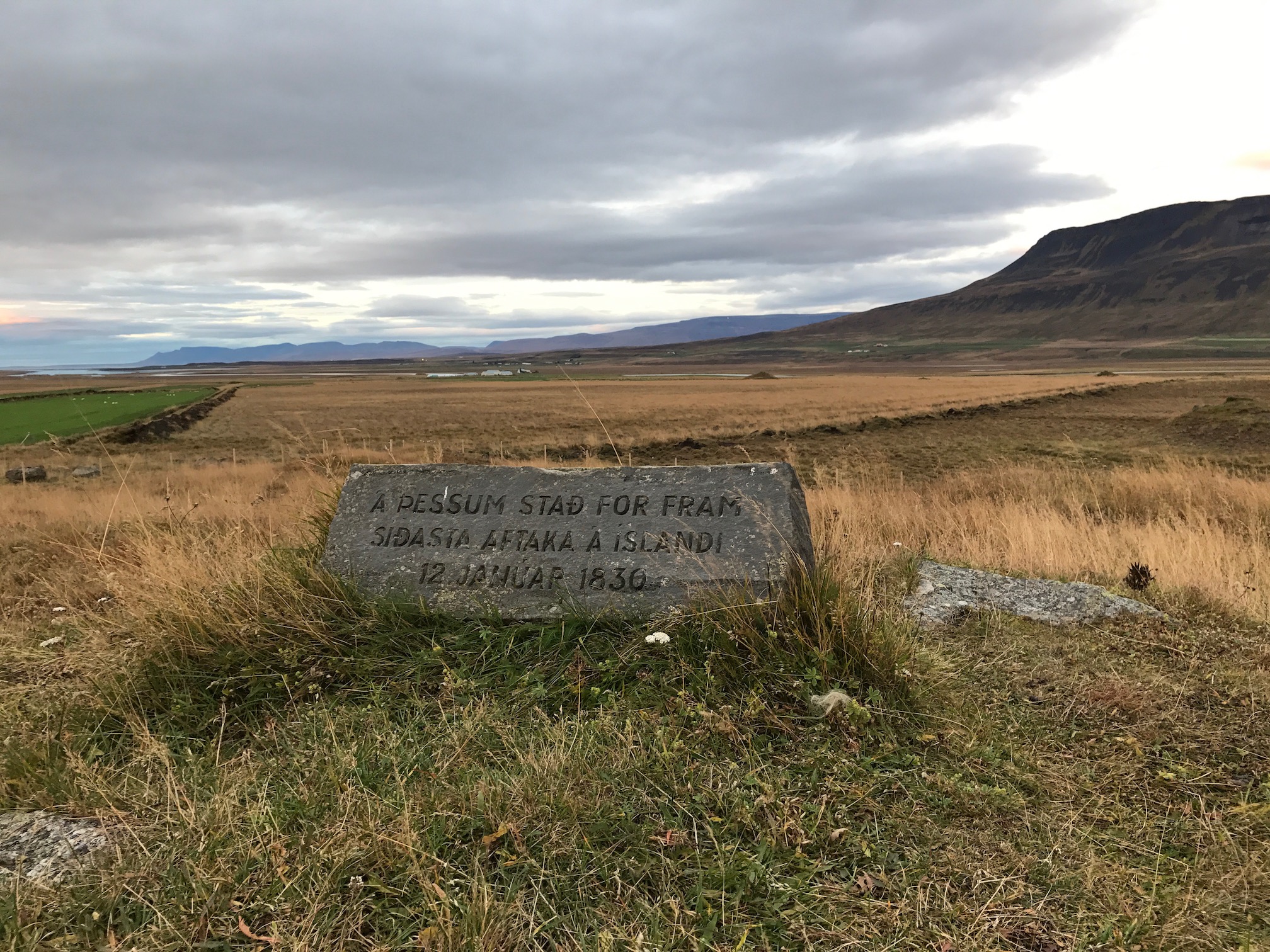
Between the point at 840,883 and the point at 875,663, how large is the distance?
1.33m

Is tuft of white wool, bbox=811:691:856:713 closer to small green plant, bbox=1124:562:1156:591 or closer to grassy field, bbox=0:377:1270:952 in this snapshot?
grassy field, bbox=0:377:1270:952

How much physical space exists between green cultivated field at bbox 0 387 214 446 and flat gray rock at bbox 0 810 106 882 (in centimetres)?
1914

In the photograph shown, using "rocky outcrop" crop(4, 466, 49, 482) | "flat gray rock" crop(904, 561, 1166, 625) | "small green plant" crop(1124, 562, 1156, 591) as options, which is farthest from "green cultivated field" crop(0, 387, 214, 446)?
"small green plant" crop(1124, 562, 1156, 591)

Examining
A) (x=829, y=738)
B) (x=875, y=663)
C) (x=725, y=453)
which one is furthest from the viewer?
(x=725, y=453)

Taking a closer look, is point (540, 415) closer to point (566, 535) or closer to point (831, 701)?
point (566, 535)

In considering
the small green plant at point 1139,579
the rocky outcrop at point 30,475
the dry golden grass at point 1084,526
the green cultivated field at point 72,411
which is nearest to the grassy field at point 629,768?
the small green plant at point 1139,579

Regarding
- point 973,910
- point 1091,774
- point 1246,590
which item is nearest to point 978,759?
point 1091,774

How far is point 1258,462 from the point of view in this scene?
17.1 metres

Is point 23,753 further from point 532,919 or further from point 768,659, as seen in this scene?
point 768,659

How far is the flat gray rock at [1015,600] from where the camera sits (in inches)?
198

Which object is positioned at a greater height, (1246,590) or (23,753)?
(23,753)

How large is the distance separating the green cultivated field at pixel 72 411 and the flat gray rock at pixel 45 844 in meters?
19.1

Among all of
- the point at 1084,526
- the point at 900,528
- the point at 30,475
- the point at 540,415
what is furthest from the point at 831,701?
the point at 540,415

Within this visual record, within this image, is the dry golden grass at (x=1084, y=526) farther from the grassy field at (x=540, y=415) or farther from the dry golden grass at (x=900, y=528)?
the grassy field at (x=540, y=415)
